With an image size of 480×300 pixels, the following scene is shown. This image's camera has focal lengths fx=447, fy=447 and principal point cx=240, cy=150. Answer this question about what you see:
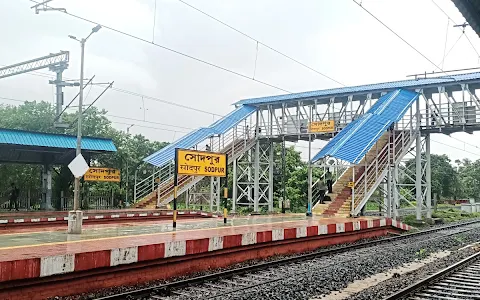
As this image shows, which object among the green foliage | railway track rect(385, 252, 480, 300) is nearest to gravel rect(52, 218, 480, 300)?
railway track rect(385, 252, 480, 300)

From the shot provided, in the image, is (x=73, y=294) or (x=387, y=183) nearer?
(x=73, y=294)

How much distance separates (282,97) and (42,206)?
54.1 ft

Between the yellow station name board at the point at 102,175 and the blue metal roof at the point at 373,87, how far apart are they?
35.7 feet

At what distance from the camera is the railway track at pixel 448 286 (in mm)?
8230

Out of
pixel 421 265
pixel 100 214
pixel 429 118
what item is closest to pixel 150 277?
pixel 421 265

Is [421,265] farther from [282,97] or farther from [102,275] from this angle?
[282,97]

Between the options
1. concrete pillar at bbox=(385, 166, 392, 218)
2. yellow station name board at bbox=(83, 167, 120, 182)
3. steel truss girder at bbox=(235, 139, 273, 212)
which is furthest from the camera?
steel truss girder at bbox=(235, 139, 273, 212)

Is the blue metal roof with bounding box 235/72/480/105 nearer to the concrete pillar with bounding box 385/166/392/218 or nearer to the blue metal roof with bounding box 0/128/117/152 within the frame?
the concrete pillar with bounding box 385/166/392/218

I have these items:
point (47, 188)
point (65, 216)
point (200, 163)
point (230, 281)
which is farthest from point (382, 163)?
point (47, 188)

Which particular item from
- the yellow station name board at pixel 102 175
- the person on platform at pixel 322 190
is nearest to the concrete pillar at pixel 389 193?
the person on platform at pixel 322 190

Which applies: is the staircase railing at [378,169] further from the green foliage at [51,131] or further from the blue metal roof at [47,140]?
the green foliage at [51,131]

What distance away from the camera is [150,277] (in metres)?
9.55

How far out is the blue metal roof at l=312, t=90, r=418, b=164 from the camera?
2028 centimetres

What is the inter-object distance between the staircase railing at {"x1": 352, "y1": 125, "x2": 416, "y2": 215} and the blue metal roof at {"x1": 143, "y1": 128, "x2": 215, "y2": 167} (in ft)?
32.5
